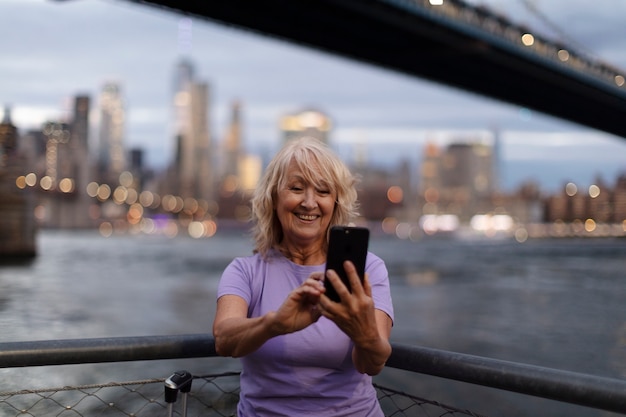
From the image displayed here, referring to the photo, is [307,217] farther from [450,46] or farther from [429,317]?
[450,46]

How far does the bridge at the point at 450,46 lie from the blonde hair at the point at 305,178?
2282cm

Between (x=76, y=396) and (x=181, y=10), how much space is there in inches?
742

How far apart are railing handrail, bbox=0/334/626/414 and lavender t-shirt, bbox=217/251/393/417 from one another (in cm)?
24

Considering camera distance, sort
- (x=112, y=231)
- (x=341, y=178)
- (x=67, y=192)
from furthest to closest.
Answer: (x=112, y=231)
(x=67, y=192)
(x=341, y=178)

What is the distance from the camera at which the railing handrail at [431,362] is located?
1938mm

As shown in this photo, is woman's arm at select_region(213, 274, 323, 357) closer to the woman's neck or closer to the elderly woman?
the elderly woman

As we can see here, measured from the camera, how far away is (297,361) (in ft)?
6.79

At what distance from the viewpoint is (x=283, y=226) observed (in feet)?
7.08

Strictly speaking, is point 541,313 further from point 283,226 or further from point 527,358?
point 283,226

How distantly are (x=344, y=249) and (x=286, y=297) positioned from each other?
13.2 inches

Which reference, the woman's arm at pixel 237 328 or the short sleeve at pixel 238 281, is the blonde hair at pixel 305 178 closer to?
the short sleeve at pixel 238 281

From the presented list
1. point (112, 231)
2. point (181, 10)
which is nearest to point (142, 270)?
point (181, 10)

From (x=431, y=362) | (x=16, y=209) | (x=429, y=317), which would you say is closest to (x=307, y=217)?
(x=431, y=362)

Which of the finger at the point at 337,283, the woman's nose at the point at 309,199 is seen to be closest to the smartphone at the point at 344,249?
the finger at the point at 337,283
